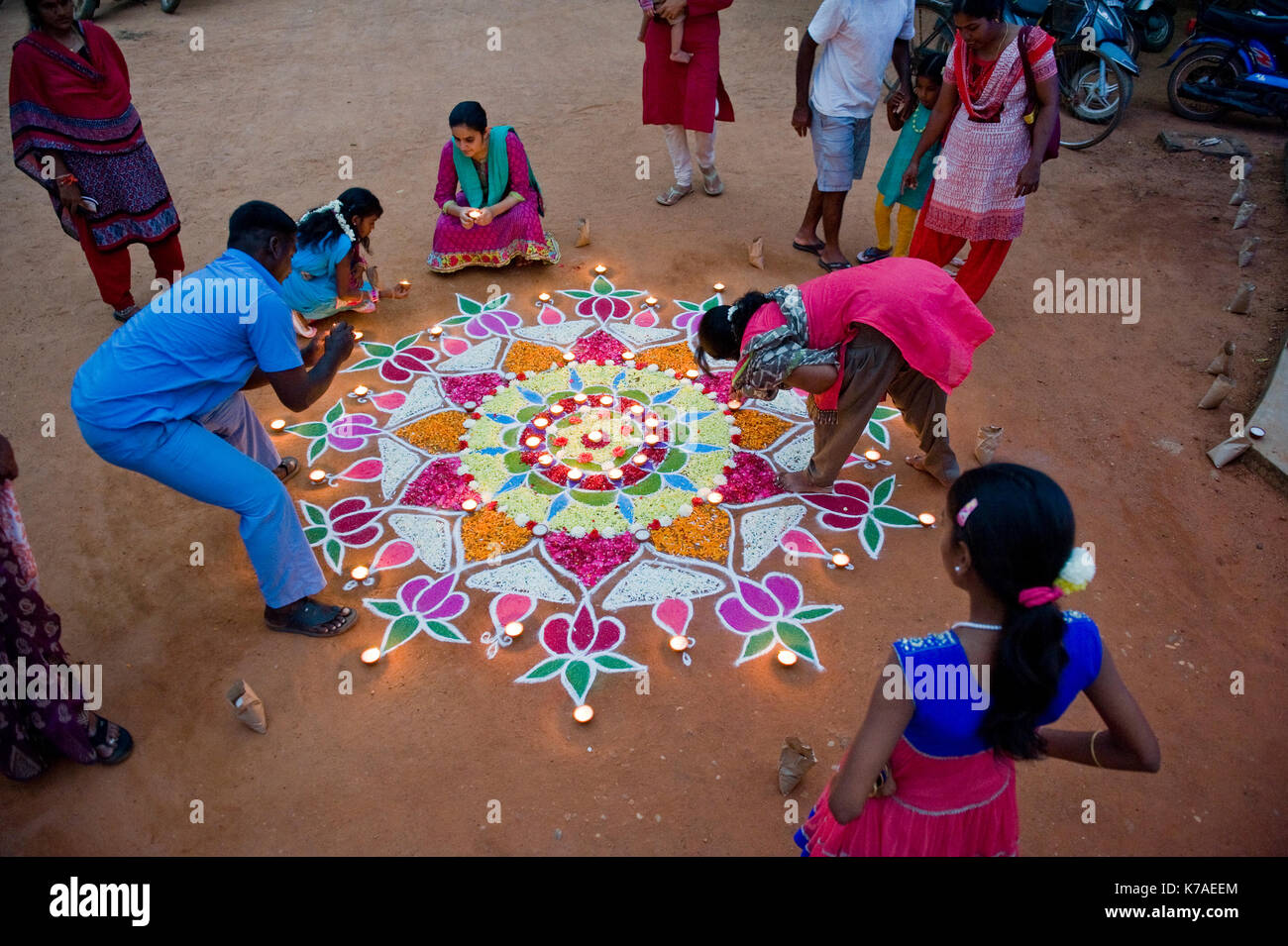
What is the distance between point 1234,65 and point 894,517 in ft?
20.7

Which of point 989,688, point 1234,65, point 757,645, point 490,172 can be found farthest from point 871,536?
point 1234,65

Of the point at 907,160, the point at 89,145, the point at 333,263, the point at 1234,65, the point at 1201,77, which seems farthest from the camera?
the point at 1201,77

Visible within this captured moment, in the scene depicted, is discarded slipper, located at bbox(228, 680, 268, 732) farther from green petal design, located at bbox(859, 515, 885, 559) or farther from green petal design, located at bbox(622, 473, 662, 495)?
green petal design, located at bbox(859, 515, 885, 559)

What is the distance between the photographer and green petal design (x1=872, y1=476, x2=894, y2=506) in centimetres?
362

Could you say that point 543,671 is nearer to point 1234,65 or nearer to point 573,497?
point 573,497

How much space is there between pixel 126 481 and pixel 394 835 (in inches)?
91.8

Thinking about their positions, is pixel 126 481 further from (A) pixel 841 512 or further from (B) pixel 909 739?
(B) pixel 909 739

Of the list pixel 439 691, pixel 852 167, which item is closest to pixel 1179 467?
pixel 852 167

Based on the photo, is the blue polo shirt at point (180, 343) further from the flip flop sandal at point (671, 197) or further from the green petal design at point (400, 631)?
the flip flop sandal at point (671, 197)

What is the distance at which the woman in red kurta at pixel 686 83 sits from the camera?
5180mm

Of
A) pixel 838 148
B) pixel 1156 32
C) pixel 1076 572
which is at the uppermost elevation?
pixel 1156 32

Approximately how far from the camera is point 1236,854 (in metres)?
2.41

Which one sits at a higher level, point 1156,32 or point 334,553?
point 1156,32

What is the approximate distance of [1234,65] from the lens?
22.6 ft
